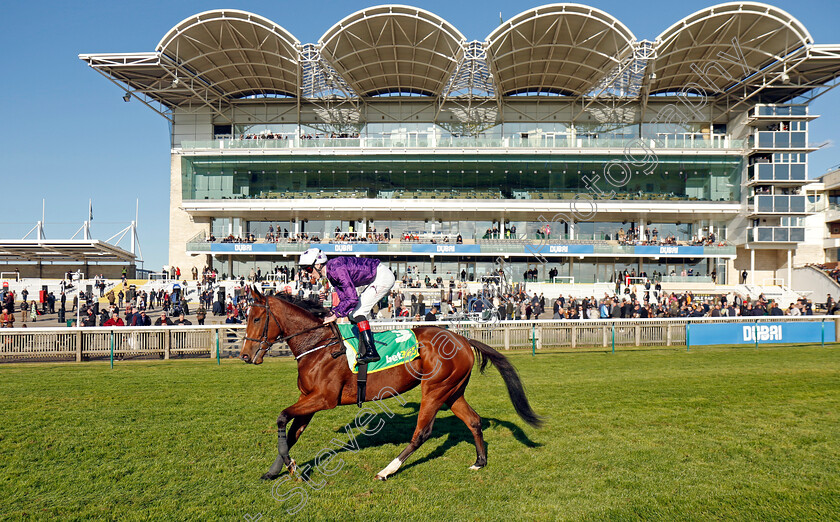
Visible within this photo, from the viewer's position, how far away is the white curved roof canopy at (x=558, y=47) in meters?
33.0

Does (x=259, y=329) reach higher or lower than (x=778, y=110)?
lower

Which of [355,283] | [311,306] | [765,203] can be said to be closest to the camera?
[355,283]

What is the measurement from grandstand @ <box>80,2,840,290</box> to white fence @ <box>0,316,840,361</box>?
19207mm

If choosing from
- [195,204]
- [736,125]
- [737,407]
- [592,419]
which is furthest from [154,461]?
[736,125]

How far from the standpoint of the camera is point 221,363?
13203mm

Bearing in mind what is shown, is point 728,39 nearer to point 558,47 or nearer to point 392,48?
point 558,47

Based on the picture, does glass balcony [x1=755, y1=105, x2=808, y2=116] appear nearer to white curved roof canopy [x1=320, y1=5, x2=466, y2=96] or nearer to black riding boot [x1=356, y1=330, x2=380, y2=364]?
white curved roof canopy [x1=320, y1=5, x2=466, y2=96]

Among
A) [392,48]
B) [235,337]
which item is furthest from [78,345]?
[392,48]

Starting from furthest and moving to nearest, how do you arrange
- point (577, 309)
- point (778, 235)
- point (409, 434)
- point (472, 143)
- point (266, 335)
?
1. point (472, 143)
2. point (778, 235)
3. point (577, 309)
4. point (409, 434)
5. point (266, 335)

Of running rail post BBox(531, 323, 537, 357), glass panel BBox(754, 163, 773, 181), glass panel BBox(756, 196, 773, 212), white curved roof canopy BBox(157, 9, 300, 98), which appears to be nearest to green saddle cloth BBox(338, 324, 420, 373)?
running rail post BBox(531, 323, 537, 357)

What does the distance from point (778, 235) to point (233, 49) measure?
4210 cm

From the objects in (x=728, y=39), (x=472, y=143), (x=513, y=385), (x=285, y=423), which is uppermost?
(x=728, y=39)

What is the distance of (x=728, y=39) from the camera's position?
111 feet

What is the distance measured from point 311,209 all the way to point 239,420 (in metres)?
Answer: 33.4
